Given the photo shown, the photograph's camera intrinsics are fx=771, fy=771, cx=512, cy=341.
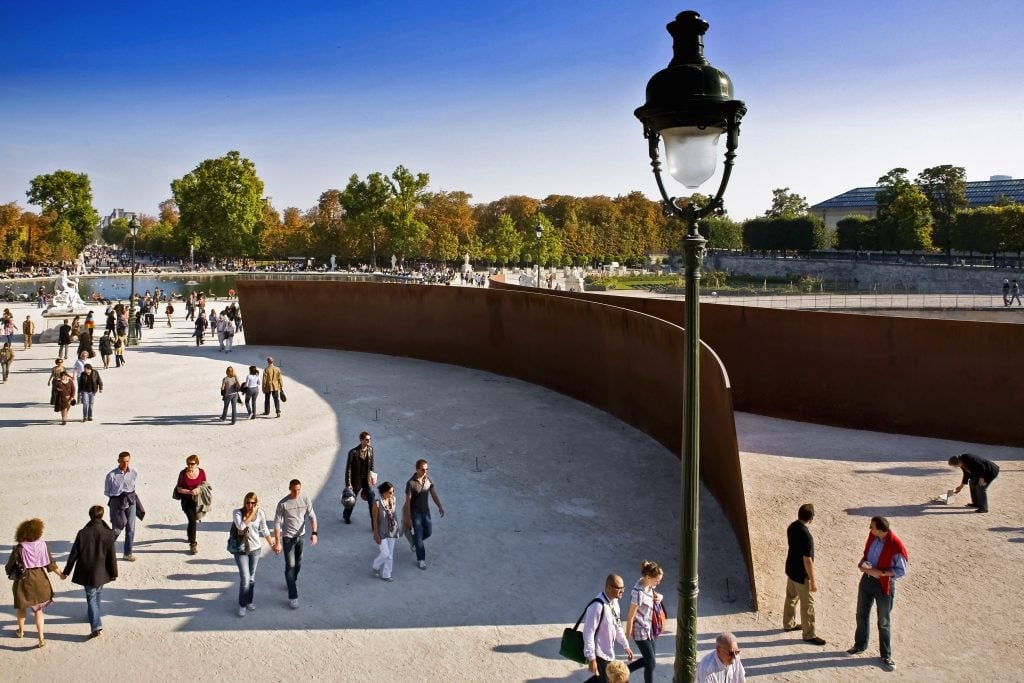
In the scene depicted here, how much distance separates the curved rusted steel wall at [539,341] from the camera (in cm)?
1099

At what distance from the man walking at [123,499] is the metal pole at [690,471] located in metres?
7.20

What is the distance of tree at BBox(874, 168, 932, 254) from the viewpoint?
78000mm

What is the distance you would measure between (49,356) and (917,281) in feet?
208

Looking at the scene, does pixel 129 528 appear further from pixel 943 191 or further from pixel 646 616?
pixel 943 191

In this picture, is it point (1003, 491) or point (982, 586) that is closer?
point (982, 586)

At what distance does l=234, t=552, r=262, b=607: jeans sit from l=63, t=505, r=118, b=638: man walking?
1.23 m

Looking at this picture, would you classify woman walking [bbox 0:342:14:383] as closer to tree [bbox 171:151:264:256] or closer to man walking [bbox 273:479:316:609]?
man walking [bbox 273:479:316:609]

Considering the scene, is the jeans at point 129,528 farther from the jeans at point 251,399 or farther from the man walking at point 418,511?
the jeans at point 251,399

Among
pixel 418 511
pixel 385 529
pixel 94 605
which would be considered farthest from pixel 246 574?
pixel 418 511

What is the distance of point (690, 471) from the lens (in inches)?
207

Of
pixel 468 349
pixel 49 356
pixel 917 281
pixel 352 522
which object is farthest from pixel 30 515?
pixel 917 281

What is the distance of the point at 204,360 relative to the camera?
25594 mm

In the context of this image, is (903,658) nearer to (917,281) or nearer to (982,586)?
(982,586)

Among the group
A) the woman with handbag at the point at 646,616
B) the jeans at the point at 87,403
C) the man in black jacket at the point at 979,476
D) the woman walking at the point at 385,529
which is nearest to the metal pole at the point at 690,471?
the woman with handbag at the point at 646,616
